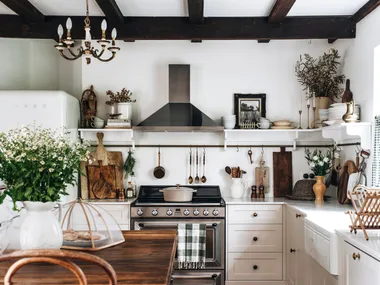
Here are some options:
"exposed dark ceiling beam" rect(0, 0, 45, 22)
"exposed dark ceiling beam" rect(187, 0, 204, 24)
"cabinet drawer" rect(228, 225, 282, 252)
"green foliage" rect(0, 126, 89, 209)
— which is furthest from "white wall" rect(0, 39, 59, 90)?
"green foliage" rect(0, 126, 89, 209)

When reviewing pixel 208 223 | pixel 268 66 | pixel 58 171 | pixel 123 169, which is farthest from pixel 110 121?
pixel 58 171

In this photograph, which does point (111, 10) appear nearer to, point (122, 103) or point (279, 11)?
point (122, 103)

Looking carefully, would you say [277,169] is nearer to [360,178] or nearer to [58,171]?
[360,178]

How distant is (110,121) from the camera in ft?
16.1

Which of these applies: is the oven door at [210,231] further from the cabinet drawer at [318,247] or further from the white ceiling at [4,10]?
the white ceiling at [4,10]

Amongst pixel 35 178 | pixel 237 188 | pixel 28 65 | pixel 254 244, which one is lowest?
pixel 254 244

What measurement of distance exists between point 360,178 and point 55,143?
9.63 feet

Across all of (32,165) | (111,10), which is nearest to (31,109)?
(111,10)

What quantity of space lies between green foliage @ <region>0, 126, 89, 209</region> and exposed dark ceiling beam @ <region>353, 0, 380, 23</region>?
2961 millimetres

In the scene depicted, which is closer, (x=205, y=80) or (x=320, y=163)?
(x=320, y=163)

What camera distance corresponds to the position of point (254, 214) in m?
4.69

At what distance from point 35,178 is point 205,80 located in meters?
3.35

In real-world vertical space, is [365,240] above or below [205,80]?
below

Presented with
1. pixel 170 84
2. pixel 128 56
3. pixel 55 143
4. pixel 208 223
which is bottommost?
pixel 208 223
